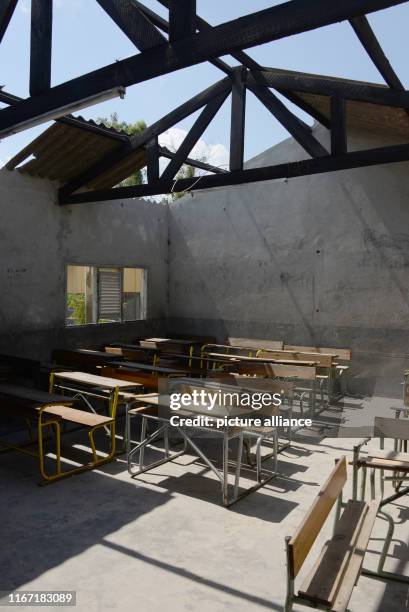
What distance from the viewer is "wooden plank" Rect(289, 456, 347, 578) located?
2.29 meters

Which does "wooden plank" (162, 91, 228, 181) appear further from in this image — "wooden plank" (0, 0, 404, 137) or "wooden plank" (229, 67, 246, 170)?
"wooden plank" (0, 0, 404, 137)

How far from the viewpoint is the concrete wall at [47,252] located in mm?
7531

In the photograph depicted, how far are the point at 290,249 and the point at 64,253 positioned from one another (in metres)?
3.88

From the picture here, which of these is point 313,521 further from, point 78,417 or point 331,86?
point 331,86

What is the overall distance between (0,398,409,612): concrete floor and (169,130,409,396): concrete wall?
3746 mm

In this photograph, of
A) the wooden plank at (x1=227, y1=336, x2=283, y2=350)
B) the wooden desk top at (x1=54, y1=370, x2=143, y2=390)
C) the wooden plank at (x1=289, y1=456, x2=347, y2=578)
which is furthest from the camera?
the wooden plank at (x1=227, y1=336, x2=283, y2=350)

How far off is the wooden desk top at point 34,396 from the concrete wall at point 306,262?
16.2 feet

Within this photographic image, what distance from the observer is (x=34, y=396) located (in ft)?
17.6

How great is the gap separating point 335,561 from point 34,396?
3.62m

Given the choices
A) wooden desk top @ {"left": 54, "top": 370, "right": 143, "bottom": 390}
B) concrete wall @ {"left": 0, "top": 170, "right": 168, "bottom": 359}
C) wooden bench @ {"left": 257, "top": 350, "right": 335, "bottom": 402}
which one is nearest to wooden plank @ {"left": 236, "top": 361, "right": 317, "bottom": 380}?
wooden bench @ {"left": 257, "top": 350, "right": 335, "bottom": 402}

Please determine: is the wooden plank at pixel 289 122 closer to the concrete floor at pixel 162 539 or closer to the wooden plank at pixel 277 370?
the wooden plank at pixel 277 370

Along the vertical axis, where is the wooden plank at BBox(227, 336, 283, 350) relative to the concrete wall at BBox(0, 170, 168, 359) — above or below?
below

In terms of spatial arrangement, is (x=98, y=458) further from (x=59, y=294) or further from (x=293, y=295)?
(x=293, y=295)

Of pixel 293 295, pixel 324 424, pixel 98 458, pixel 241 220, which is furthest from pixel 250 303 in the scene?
pixel 98 458
